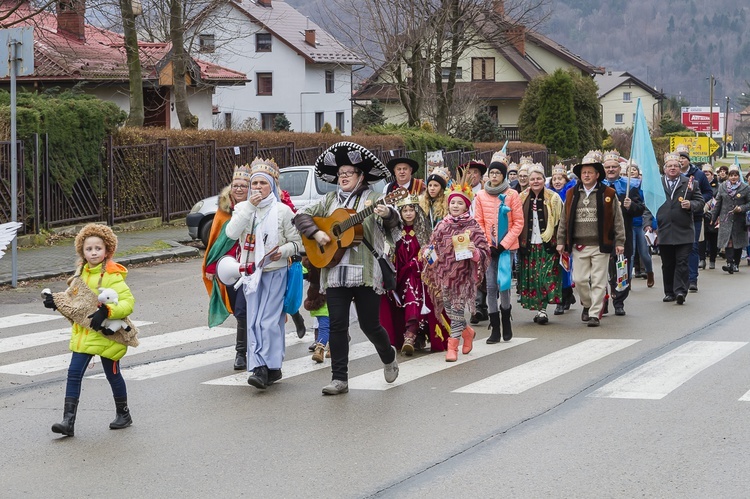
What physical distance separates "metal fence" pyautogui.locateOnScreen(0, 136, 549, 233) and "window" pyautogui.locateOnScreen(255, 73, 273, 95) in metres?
40.8

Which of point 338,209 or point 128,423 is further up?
point 338,209

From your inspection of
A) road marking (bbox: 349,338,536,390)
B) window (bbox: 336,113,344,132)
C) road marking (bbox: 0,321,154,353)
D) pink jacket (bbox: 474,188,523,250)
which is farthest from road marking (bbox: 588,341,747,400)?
window (bbox: 336,113,344,132)

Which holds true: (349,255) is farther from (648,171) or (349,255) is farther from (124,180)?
(124,180)

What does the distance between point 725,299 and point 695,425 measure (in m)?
8.26

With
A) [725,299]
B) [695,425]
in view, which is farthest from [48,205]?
[695,425]

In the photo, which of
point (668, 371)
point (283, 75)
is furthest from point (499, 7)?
point (668, 371)

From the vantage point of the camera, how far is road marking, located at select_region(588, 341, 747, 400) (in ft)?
28.8

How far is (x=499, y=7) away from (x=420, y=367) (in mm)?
39080

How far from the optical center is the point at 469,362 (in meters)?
10.4

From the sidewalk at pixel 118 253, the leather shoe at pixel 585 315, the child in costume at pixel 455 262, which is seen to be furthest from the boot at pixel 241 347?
the sidewalk at pixel 118 253

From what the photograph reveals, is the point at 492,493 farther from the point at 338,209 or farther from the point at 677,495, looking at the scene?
the point at 338,209

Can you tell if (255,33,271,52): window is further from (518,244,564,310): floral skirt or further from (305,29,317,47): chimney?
(518,244,564,310): floral skirt

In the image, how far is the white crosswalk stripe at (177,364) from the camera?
9.88m

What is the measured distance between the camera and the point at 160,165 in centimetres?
2573
